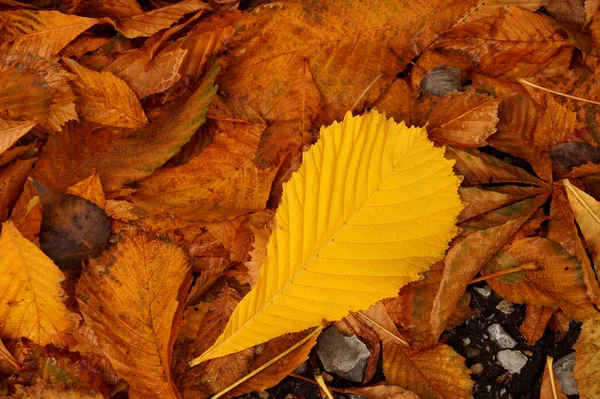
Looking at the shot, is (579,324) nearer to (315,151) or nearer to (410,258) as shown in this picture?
(410,258)

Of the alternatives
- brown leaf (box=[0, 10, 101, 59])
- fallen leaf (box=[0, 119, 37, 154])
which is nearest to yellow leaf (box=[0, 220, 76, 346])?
fallen leaf (box=[0, 119, 37, 154])

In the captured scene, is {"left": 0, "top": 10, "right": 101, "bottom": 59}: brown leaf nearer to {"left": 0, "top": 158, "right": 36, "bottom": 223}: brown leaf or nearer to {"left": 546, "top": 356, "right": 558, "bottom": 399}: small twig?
{"left": 0, "top": 158, "right": 36, "bottom": 223}: brown leaf

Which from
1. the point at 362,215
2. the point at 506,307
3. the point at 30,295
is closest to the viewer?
the point at 362,215

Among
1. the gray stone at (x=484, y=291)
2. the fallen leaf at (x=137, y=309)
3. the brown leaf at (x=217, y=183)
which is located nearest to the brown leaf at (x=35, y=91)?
the brown leaf at (x=217, y=183)

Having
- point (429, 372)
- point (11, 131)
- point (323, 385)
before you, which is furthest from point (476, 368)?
point (11, 131)

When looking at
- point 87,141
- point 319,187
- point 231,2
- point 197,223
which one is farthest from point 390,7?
point 87,141

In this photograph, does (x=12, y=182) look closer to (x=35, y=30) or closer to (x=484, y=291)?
(x=35, y=30)
